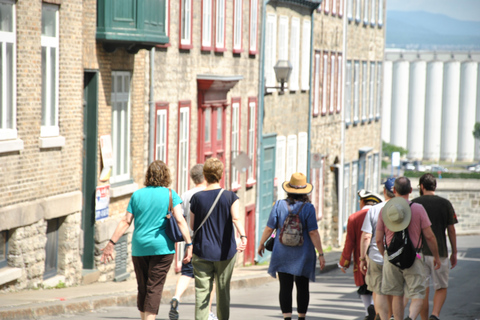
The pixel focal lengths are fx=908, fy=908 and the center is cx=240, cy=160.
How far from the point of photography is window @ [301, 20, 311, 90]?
99.1 feet

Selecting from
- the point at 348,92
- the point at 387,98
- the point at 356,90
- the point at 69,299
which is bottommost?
the point at 69,299

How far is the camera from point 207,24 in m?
20.4

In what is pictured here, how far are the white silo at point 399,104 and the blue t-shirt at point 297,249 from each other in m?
120

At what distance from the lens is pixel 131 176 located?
16.4 metres

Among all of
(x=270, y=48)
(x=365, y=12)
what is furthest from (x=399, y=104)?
(x=270, y=48)

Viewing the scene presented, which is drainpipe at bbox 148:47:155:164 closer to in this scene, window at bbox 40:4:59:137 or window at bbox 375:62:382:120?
window at bbox 40:4:59:137

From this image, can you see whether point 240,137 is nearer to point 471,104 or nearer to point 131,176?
point 131,176

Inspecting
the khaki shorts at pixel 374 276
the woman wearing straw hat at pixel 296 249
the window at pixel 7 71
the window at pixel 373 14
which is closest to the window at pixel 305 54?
the window at pixel 373 14

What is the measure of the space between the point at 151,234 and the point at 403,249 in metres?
2.54

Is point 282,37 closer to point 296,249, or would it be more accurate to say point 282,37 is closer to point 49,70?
point 49,70

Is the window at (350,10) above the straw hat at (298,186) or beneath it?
above

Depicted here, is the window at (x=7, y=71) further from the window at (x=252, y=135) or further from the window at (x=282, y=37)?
the window at (x=282, y=37)

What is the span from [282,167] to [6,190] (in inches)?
687

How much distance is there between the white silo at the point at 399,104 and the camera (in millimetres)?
127125
